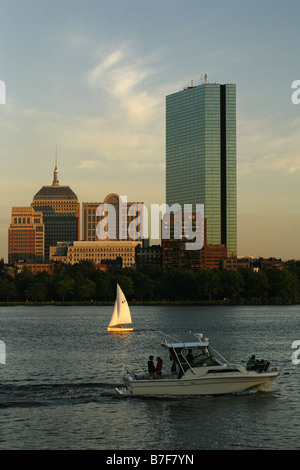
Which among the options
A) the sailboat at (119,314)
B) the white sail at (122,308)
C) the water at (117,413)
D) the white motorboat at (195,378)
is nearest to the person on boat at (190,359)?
the white motorboat at (195,378)

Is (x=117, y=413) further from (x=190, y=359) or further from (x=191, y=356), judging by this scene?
(x=191, y=356)

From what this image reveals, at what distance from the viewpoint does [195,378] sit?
48.1 metres

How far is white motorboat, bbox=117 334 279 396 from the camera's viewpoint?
48.2 meters

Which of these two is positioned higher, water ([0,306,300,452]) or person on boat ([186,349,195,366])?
person on boat ([186,349,195,366])

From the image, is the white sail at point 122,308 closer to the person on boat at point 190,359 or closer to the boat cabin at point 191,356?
the boat cabin at point 191,356

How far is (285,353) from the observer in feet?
261

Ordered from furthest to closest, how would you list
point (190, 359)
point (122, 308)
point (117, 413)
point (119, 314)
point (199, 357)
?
point (122, 308)
point (119, 314)
point (199, 357)
point (190, 359)
point (117, 413)

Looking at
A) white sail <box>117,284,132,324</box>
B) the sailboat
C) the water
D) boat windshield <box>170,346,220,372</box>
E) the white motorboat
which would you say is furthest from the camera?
white sail <box>117,284,132,324</box>

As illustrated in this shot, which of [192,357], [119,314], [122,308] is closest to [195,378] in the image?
[192,357]

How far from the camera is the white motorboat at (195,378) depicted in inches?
1897

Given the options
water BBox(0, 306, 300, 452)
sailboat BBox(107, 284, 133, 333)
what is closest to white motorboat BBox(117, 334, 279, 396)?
water BBox(0, 306, 300, 452)

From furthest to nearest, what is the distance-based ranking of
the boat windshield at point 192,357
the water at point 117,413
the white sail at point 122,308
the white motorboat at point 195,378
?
the white sail at point 122,308, the boat windshield at point 192,357, the white motorboat at point 195,378, the water at point 117,413

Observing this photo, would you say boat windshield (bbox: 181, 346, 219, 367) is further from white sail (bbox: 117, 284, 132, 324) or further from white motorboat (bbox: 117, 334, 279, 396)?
white sail (bbox: 117, 284, 132, 324)
